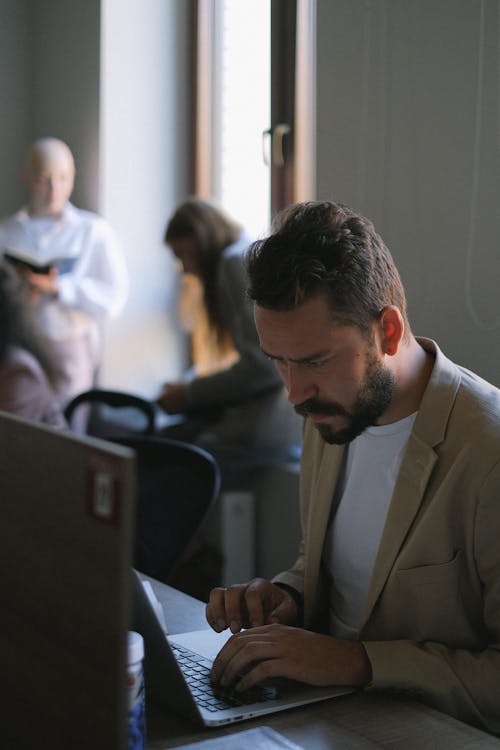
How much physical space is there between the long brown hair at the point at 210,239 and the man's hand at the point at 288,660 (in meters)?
2.35

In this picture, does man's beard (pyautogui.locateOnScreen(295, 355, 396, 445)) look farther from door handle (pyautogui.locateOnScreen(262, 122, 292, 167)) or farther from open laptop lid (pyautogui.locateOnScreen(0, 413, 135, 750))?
door handle (pyautogui.locateOnScreen(262, 122, 292, 167))

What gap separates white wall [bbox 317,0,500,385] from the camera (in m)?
2.31

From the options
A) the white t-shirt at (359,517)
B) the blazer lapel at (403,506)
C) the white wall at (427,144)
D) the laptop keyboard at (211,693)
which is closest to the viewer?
the laptop keyboard at (211,693)

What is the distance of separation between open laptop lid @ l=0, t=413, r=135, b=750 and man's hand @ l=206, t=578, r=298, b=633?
1.81 feet

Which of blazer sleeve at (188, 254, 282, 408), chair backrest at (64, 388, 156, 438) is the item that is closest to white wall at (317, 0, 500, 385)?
blazer sleeve at (188, 254, 282, 408)

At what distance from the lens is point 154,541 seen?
219 cm

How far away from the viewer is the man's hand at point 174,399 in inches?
149

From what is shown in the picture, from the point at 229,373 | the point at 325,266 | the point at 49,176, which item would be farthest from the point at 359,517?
the point at 49,176

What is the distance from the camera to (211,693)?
1.32 metres

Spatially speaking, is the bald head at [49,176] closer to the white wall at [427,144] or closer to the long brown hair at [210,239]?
the long brown hair at [210,239]

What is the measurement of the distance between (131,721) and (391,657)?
1.40 ft

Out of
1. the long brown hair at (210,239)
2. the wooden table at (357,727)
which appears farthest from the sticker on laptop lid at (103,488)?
the long brown hair at (210,239)

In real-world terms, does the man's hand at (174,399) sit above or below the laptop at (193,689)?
below

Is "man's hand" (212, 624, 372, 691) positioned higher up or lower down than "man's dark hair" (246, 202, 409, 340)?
lower down
